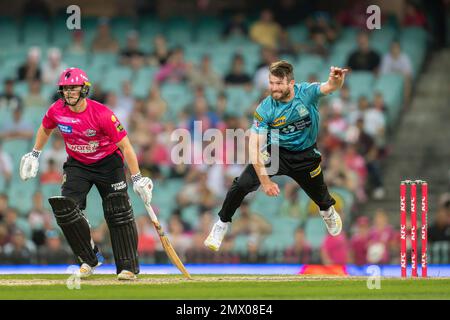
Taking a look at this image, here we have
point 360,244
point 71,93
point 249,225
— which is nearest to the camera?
point 71,93

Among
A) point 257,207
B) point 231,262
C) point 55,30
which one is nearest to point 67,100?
point 231,262

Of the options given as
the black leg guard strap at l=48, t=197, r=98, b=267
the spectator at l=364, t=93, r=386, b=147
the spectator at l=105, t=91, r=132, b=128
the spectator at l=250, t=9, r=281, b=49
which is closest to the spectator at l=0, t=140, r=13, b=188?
the spectator at l=105, t=91, r=132, b=128

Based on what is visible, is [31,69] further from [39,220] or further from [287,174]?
[287,174]

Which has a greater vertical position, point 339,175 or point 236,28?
point 236,28

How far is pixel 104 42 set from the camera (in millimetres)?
23609

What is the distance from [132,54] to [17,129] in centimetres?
279

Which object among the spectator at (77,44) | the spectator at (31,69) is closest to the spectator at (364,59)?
the spectator at (77,44)

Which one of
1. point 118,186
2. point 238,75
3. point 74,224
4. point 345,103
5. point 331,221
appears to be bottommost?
point 331,221

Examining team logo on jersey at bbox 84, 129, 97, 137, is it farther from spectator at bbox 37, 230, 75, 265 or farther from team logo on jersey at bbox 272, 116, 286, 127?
spectator at bbox 37, 230, 75, 265

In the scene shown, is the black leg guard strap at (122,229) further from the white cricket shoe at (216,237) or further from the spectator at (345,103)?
the spectator at (345,103)

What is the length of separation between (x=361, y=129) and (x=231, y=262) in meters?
3.58

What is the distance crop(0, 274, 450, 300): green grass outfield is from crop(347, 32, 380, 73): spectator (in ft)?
27.6

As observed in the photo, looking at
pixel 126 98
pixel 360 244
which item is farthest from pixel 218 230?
pixel 126 98

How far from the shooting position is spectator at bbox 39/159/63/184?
20.2 metres
